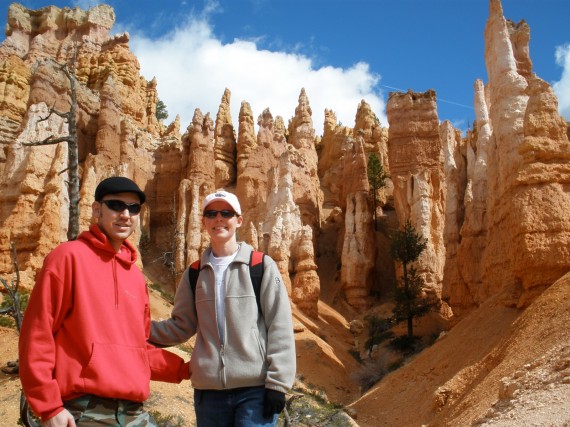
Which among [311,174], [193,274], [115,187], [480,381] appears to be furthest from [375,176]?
[115,187]

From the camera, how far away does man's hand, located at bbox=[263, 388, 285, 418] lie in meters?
3.80

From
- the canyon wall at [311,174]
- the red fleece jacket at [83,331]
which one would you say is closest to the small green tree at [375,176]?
the canyon wall at [311,174]

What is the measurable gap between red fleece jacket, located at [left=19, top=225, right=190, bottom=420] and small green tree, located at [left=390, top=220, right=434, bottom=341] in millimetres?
22891

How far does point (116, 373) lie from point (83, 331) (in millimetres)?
338

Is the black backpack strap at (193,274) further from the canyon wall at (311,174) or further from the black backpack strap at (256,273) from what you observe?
the canyon wall at (311,174)

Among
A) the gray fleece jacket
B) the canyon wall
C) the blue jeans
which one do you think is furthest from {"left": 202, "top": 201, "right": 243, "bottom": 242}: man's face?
the canyon wall

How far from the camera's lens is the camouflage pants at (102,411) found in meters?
3.42

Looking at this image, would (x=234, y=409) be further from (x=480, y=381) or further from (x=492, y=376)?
(x=480, y=381)

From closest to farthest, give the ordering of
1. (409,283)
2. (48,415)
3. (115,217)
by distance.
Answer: (48,415) < (115,217) < (409,283)

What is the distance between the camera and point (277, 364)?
388cm

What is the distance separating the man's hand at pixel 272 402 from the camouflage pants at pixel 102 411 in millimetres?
842

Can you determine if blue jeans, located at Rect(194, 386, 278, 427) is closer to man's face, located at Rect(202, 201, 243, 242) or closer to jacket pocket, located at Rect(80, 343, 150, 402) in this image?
jacket pocket, located at Rect(80, 343, 150, 402)

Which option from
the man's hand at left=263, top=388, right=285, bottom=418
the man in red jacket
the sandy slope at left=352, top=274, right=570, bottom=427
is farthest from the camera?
the sandy slope at left=352, top=274, right=570, bottom=427

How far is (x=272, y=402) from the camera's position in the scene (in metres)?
3.80
